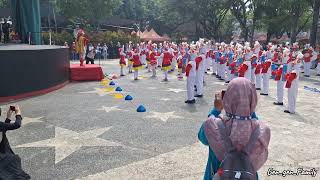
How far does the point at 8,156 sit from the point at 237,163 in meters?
3.30

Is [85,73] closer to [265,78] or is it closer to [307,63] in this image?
[265,78]

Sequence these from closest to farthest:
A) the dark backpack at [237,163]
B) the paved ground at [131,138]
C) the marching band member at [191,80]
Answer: the dark backpack at [237,163]
the paved ground at [131,138]
the marching band member at [191,80]

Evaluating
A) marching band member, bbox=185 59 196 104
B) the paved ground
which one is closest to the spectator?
the paved ground

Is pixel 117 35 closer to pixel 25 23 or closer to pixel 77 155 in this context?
pixel 25 23

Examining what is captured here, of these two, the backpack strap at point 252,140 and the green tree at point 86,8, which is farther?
the green tree at point 86,8

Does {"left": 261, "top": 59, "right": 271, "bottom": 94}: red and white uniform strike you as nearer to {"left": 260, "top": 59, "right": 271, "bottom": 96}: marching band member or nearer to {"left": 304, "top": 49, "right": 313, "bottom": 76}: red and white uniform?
{"left": 260, "top": 59, "right": 271, "bottom": 96}: marching band member

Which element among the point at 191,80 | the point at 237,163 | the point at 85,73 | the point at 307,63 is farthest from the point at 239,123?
the point at 307,63

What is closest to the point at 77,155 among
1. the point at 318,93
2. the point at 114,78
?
the point at 318,93

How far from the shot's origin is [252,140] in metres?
2.94

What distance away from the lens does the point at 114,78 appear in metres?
19.9

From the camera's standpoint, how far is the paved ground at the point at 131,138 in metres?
→ 6.18

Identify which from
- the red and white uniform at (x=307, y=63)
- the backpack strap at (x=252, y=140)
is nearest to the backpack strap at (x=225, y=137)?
the backpack strap at (x=252, y=140)

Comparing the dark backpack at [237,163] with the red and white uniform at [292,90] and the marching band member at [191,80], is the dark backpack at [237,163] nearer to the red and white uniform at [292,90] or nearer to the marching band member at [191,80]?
the red and white uniform at [292,90]

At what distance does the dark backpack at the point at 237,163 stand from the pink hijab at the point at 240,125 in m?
0.04
